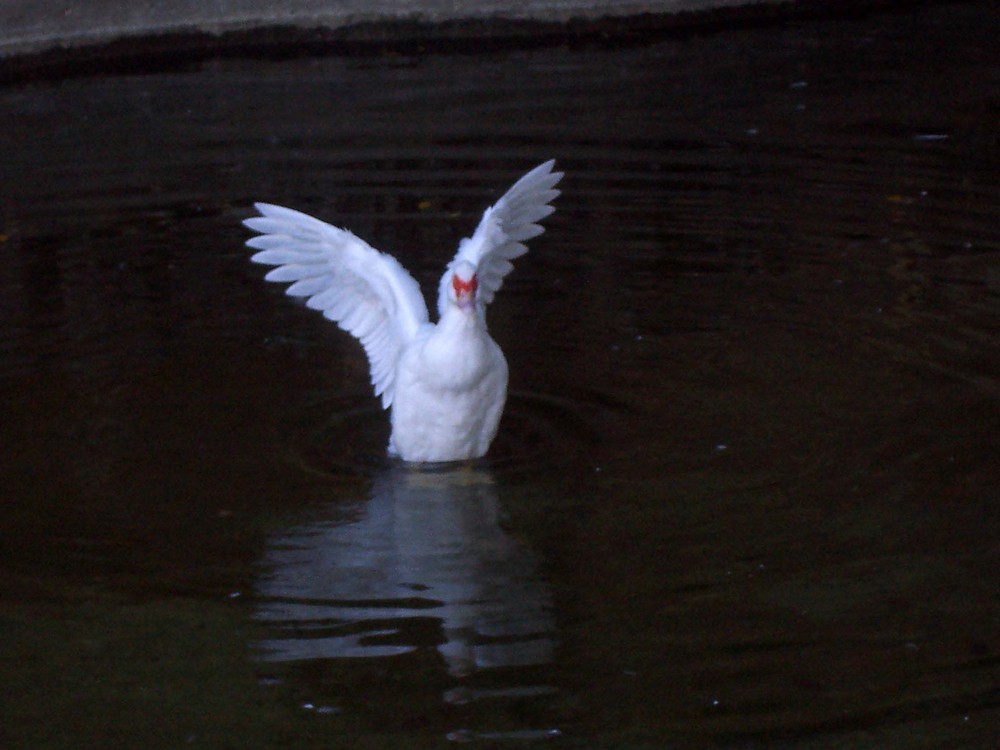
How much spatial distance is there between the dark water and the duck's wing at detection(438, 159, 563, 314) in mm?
580

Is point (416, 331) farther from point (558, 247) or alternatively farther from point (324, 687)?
point (558, 247)

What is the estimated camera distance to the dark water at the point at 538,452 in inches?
193

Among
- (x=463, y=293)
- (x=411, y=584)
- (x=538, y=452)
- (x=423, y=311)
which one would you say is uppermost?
(x=463, y=293)

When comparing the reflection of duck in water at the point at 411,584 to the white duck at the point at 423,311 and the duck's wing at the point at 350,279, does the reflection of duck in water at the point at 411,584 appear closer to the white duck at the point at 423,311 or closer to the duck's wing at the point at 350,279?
the white duck at the point at 423,311

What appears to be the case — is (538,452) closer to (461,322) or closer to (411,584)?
(461,322)

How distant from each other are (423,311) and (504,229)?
0.49 meters

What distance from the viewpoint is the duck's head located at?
5848mm

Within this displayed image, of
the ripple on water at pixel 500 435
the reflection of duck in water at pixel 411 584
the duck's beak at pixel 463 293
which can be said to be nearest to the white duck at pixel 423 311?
the duck's beak at pixel 463 293

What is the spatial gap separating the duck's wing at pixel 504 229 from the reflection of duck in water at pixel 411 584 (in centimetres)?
77

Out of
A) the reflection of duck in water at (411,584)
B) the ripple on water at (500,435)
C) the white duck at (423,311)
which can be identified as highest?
the white duck at (423,311)

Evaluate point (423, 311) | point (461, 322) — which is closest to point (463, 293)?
point (461, 322)

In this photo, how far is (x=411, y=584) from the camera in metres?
5.50

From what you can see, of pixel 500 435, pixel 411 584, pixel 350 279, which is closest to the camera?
pixel 411 584

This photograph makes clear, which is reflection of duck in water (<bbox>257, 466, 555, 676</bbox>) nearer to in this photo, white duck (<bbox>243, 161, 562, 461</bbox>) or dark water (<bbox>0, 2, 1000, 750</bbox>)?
dark water (<bbox>0, 2, 1000, 750</bbox>)
